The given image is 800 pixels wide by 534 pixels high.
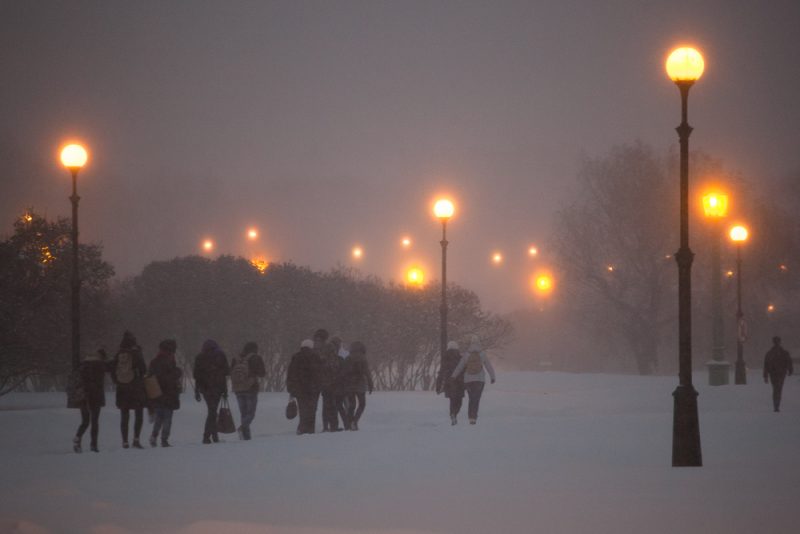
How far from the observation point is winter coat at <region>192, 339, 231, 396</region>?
57.0 feet

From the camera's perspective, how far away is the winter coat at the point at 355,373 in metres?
19.9

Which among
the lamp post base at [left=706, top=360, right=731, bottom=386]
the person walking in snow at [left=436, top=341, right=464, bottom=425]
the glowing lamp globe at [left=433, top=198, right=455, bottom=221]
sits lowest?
the lamp post base at [left=706, top=360, right=731, bottom=386]

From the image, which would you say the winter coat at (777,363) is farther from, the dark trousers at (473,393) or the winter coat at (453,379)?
the winter coat at (453,379)

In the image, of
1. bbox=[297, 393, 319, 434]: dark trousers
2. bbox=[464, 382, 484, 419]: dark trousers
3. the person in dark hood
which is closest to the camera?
bbox=[297, 393, 319, 434]: dark trousers

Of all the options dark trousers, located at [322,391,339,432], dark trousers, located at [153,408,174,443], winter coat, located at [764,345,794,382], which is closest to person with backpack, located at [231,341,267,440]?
dark trousers, located at [153,408,174,443]

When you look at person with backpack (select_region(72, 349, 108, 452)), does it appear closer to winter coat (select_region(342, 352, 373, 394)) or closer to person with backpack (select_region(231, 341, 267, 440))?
person with backpack (select_region(231, 341, 267, 440))

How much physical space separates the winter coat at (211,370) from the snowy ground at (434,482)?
1.22 m

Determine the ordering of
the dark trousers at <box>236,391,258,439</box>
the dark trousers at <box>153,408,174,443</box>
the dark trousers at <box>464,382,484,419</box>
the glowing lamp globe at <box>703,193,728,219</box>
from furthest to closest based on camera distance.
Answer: the glowing lamp globe at <box>703,193,728,219</box> → the dark trousers at <box>464,382,484,419</box> → the dark trousers at <box>236,391,258,439</box> → the dark trousers at <box>153,408,174,443</box>

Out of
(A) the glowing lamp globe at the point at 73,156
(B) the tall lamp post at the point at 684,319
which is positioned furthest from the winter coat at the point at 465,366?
(A) the glowing lamp globe at the point at 73,156

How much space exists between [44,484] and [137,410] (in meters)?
5.05

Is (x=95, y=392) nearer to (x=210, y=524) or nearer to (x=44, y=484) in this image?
(x=44, y=484)

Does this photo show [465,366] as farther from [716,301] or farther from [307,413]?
[716,301]

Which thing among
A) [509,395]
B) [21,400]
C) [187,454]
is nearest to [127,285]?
[21,400]

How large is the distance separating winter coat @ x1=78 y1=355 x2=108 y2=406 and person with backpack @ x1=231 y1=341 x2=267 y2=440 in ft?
7.49
